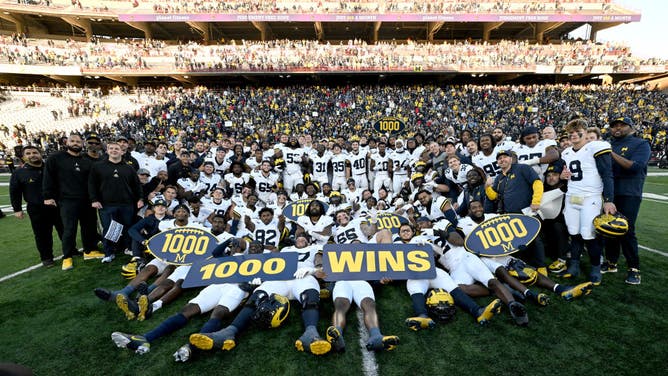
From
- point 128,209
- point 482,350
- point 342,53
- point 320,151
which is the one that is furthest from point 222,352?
point 342,53

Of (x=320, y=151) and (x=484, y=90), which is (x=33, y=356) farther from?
(x=484, y=90)

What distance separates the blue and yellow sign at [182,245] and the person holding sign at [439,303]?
9.81 ft

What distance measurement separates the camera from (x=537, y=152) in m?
5.34

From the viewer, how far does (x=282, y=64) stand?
27016 mm

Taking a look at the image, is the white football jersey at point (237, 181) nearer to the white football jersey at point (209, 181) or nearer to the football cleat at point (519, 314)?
the white football jersey at point (209, 181)

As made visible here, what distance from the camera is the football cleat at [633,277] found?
4.32m

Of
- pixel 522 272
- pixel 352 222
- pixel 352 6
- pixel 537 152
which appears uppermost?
pixel 352 6

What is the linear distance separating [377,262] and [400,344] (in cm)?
102

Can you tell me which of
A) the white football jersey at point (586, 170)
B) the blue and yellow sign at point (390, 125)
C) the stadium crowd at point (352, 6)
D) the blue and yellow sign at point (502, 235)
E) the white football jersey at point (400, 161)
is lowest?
the blue and yellow sign at point (502, 235)

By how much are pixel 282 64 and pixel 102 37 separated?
2240cm

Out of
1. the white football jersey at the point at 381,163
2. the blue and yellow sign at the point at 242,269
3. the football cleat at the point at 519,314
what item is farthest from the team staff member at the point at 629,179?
the white football jersey at the point at 381,163

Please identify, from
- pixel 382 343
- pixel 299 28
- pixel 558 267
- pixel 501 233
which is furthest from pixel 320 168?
pixel 299 28

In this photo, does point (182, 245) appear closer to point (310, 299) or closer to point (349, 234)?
point (310, 299)

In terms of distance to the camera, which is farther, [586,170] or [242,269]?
[586,170]
